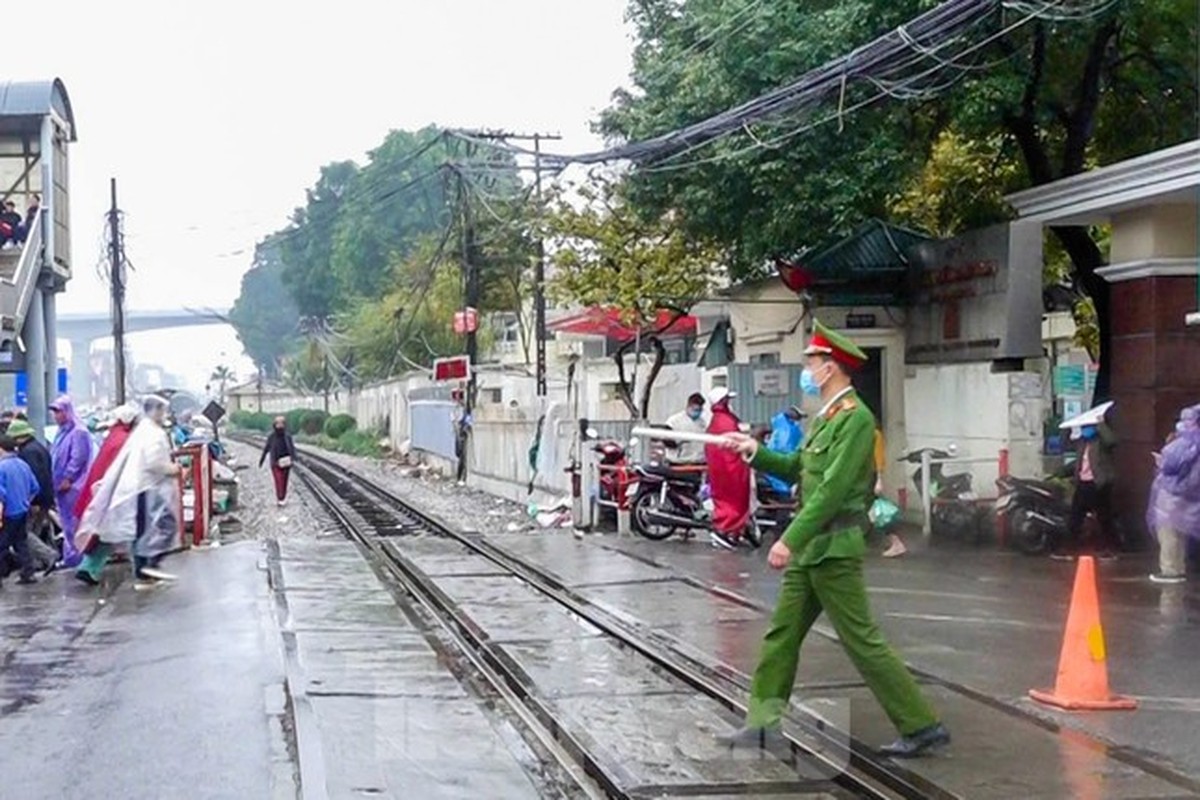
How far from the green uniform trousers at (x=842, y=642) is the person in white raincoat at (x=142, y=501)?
821 cm

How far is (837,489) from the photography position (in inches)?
298

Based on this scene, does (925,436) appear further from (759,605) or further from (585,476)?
(759,605)

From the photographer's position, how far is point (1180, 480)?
573 inches

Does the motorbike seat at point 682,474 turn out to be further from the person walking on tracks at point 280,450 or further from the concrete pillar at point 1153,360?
the person walking on tracks at point 280,450

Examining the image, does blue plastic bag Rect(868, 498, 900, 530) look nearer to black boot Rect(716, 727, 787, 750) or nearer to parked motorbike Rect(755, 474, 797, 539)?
parked motorbike Rect(755, 474, 797, 539)

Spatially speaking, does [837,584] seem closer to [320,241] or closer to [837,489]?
[837,489]

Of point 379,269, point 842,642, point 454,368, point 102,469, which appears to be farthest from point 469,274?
point 379,269

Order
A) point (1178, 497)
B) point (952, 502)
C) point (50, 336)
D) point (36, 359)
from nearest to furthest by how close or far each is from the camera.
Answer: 1. point (1178, 497)
2. point (952, 502)
3. point (36, 359)
4. point (50, 336)

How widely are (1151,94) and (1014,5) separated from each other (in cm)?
655

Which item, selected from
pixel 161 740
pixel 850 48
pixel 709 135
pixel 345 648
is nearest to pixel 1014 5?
pixel 850 48

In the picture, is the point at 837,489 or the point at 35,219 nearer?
the point at 837,489

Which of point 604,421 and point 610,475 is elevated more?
point 604,421

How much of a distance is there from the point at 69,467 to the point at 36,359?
13.7 metres

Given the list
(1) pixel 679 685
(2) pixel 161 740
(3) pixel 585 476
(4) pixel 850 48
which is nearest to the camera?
(2) pixel 161 740
